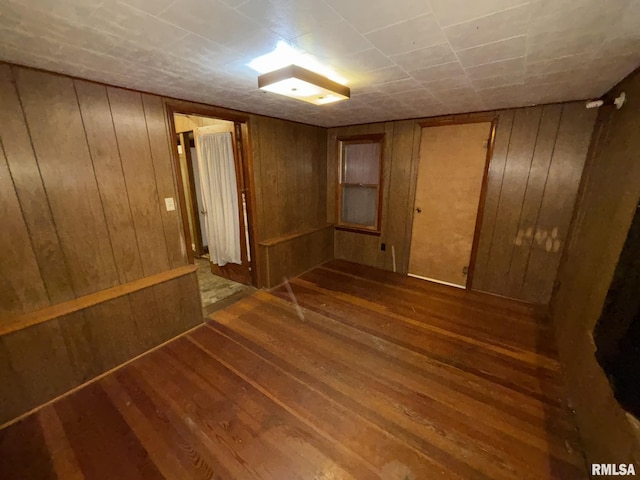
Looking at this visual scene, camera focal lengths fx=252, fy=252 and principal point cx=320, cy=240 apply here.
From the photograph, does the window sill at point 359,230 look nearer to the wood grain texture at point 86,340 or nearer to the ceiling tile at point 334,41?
the wood grain texture at point 86,340

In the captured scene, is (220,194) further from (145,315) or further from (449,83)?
(449,83)

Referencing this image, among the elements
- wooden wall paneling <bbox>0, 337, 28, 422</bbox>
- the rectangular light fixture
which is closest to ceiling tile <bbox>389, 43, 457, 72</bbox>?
A: the rectangular light fixture

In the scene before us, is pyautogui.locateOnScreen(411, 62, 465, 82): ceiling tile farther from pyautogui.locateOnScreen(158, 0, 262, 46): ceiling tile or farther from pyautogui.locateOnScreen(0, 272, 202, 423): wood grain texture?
pyautogui.locateOnScreen(0, 272, 202, 423): wood grain texture

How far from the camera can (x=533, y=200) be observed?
280 cm

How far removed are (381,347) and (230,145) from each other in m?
2.84

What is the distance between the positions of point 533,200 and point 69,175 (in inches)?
168

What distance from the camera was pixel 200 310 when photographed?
2.61m

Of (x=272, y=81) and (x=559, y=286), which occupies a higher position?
(x=272, y=81)

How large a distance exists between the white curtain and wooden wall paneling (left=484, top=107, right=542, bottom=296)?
326 centimetres

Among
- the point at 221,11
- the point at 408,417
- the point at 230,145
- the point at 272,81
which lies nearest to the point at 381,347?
the point at 408,417

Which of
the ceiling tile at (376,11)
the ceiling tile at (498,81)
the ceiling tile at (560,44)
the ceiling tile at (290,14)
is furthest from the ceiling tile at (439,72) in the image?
the ceiling tile at (290,14)

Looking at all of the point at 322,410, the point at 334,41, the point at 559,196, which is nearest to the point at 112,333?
the point at 322,410

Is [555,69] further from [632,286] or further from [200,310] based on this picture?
[200,310]

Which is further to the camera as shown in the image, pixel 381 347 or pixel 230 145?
pixel 230 145
